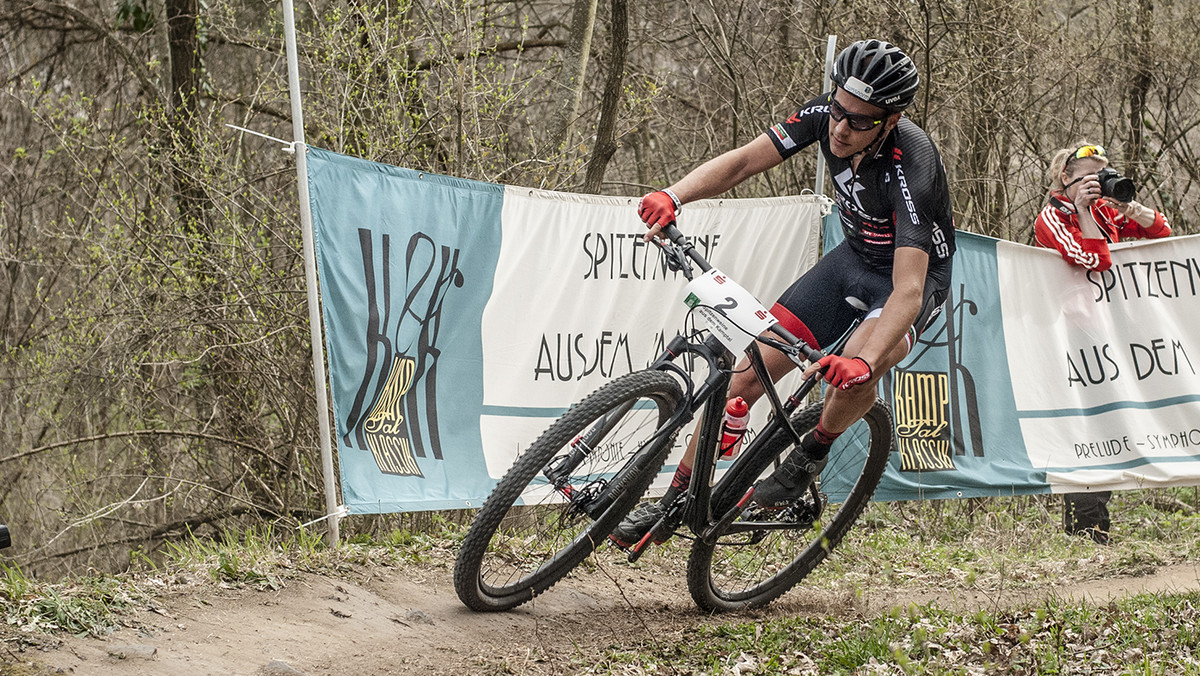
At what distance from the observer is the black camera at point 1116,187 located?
663 cm

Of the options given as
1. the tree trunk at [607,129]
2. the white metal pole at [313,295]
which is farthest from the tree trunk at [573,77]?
the white metal pole at [313,295]

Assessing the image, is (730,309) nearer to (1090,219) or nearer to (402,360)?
(402,360)

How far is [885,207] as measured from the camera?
4371mm

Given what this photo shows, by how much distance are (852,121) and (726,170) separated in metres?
0.58

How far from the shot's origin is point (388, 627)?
412 centimetres

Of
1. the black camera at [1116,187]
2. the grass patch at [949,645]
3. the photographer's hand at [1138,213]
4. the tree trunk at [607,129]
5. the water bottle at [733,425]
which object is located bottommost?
the grass patch at [949,645]

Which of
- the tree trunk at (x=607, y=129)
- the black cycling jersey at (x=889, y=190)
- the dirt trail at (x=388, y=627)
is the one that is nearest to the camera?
the dirt trail at (x=388, y=627)

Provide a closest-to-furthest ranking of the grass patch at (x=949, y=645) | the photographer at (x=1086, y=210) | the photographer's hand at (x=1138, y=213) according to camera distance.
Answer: the grass patch at (x=949, y=645) < the photographer at (x=1086, y=210) < the photographer's hand at (x=1138, y=213)

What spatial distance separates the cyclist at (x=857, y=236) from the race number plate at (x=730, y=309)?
0.91ft

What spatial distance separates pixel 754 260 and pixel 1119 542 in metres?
3.37

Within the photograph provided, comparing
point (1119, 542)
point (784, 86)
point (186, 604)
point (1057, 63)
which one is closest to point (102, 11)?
point (784, 86)

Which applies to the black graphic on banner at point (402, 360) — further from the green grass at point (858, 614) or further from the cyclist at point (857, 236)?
the cyclist at point (857, 236)

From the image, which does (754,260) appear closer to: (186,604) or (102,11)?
(186,604)

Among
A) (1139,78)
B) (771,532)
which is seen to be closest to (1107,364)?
(771,532)
